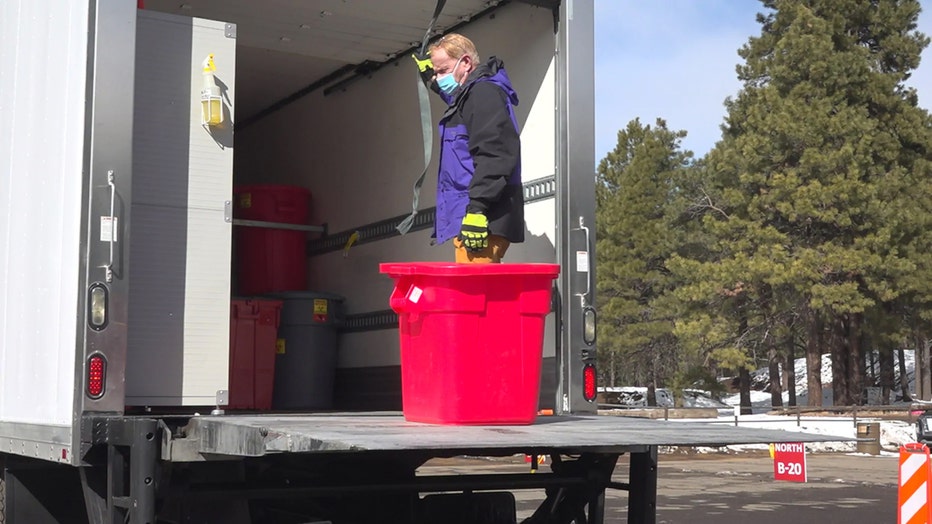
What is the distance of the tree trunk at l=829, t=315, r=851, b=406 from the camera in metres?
40.4

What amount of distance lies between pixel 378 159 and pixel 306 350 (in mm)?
1330

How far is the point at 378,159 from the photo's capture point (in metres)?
8.00

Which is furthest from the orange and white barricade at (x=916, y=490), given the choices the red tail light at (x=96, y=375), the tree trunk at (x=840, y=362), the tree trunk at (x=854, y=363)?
the tree trunk at (x=840, y=362)

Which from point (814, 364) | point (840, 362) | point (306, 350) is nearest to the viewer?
point (306, 350)

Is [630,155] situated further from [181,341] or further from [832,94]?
[181,341]

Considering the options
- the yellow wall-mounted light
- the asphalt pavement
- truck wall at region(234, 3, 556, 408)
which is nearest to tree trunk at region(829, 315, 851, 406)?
the asphalt pavement

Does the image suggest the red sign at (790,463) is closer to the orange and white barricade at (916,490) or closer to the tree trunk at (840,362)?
the orange and white barricade at (916,490)

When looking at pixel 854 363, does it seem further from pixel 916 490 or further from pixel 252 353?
pixel 252 353

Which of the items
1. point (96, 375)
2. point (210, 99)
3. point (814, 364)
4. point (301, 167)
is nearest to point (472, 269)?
point (210, 99)

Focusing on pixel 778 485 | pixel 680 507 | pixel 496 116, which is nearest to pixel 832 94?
pixel 778 485

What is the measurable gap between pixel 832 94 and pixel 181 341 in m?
34.1

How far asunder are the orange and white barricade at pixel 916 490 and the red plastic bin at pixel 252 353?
4.19 metres

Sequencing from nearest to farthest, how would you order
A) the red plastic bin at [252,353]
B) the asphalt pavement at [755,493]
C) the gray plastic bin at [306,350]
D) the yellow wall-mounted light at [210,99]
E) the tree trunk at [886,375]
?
the yellow wall-mounted light at [210,99] < the red plastic bin at [252,353] < the gray plastic bin at [306,350] < the asphalt pavement at [755,493] < the tree trunk at [886,375]

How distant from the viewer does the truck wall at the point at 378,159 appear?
636 cm
